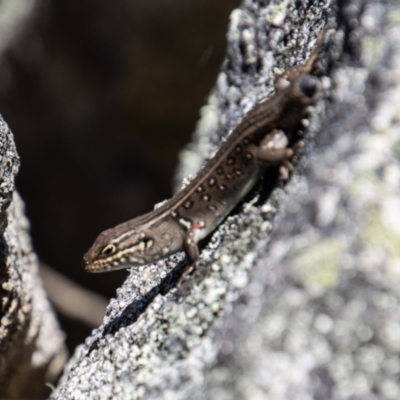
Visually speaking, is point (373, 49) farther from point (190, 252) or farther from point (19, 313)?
point (19, 313)

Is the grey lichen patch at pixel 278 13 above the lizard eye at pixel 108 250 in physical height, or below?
above

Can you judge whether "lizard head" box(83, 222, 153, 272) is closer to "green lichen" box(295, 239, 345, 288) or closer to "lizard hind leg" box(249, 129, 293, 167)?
"lizard hind leg" box(249, 129, 293, 167)

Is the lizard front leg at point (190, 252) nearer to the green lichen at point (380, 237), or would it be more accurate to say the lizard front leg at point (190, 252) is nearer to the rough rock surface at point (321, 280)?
the rough rock surface at point (321, 280)

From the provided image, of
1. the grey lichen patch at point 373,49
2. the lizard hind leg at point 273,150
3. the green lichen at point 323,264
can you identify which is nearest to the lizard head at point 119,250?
the lizard hind leg at point 273,150

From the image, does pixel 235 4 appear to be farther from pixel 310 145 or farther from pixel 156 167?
pixel 310 145

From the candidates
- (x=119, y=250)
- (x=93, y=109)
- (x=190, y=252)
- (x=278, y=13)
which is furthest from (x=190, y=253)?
(x=93, y=109)

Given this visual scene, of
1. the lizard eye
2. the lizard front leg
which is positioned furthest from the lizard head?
the lizard front leg
